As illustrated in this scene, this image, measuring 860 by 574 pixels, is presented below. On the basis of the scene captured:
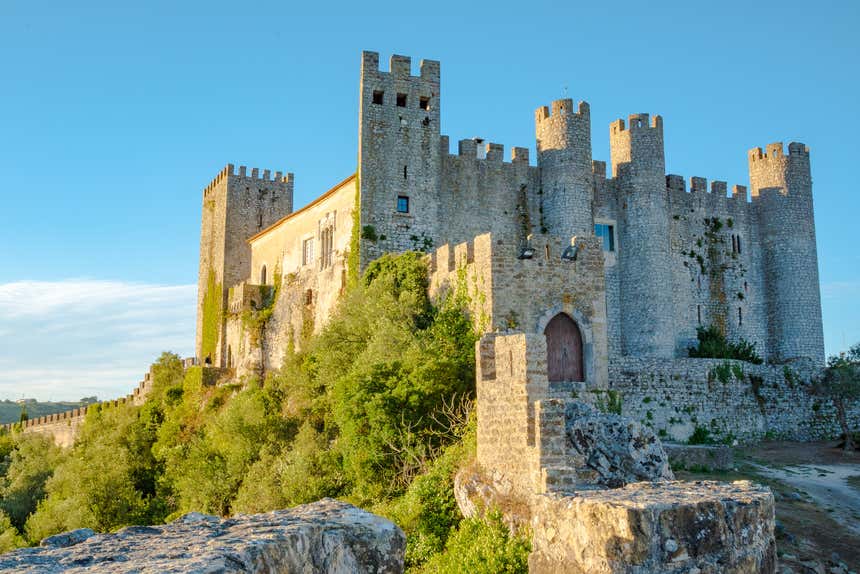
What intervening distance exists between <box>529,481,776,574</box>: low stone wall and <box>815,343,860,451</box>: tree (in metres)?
30.1

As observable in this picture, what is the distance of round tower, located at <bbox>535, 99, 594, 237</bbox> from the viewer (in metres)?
32.4

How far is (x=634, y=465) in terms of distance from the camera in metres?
14.5

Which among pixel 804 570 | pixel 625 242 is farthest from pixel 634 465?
pixel 625 242

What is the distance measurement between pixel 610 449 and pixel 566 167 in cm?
1997

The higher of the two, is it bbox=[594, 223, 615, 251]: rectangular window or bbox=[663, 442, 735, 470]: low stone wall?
bbox=[594, 223, 615, 251]: rectangular window

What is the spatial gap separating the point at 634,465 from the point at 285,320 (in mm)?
23922

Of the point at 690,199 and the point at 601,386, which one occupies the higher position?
the point at 690,199

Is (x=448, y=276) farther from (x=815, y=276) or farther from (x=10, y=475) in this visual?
(x=10, y=475)

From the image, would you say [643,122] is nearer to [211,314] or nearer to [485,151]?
[485,151]

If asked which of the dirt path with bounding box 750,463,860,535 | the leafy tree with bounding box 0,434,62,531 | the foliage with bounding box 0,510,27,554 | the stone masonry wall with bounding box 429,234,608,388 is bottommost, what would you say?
the foliage with bounding box 0,510,27,554

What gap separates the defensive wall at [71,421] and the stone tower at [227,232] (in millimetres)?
2754

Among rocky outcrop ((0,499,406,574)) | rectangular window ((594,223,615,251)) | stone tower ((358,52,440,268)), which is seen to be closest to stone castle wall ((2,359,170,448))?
stone tower ((358,52,440,268))

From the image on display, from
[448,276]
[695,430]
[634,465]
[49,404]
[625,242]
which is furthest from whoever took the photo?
[49,404]

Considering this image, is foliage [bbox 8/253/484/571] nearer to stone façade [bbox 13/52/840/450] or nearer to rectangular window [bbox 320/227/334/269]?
stone façade [bbox 13/52/840/450]
